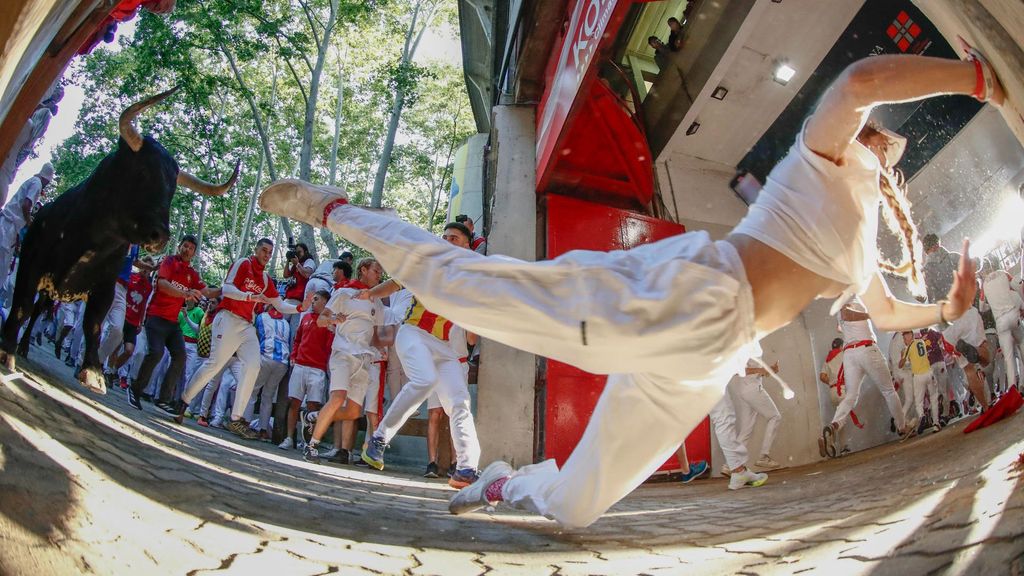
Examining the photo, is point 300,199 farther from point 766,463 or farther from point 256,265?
point 766,463

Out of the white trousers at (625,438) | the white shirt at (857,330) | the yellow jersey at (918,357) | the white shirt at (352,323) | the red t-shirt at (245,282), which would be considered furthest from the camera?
the yellow jersey at (918,357)

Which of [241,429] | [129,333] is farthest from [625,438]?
[129,333]

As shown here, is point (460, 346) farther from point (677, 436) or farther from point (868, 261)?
point (868, 261)

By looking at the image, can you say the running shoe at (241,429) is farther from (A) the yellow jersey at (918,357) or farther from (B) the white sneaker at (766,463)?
(A) the yellow jersey at (918,357)

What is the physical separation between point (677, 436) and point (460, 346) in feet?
12.9

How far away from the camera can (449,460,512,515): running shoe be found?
125 inches

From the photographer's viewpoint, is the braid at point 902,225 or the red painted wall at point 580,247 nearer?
the braid at point 902,225

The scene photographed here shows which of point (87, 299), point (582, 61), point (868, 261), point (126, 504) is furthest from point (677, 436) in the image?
point (87, 299)

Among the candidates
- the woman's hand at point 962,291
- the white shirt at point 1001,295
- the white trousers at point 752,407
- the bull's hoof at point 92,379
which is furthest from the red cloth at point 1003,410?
the bull's hoof at point 92,379

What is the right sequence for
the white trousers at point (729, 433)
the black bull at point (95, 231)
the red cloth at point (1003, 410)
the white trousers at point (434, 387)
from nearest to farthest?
the black bull at point (95, 231), the white trousers at point (434, 387), the red cloth at point (1003, 410), the white trousers at point (729, 433)

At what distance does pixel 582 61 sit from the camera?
600cm

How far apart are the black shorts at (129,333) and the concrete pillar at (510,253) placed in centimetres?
499

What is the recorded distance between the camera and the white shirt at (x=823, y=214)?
6.09 ft

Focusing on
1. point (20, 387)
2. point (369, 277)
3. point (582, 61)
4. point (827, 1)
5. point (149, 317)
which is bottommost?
point (20, 387)
